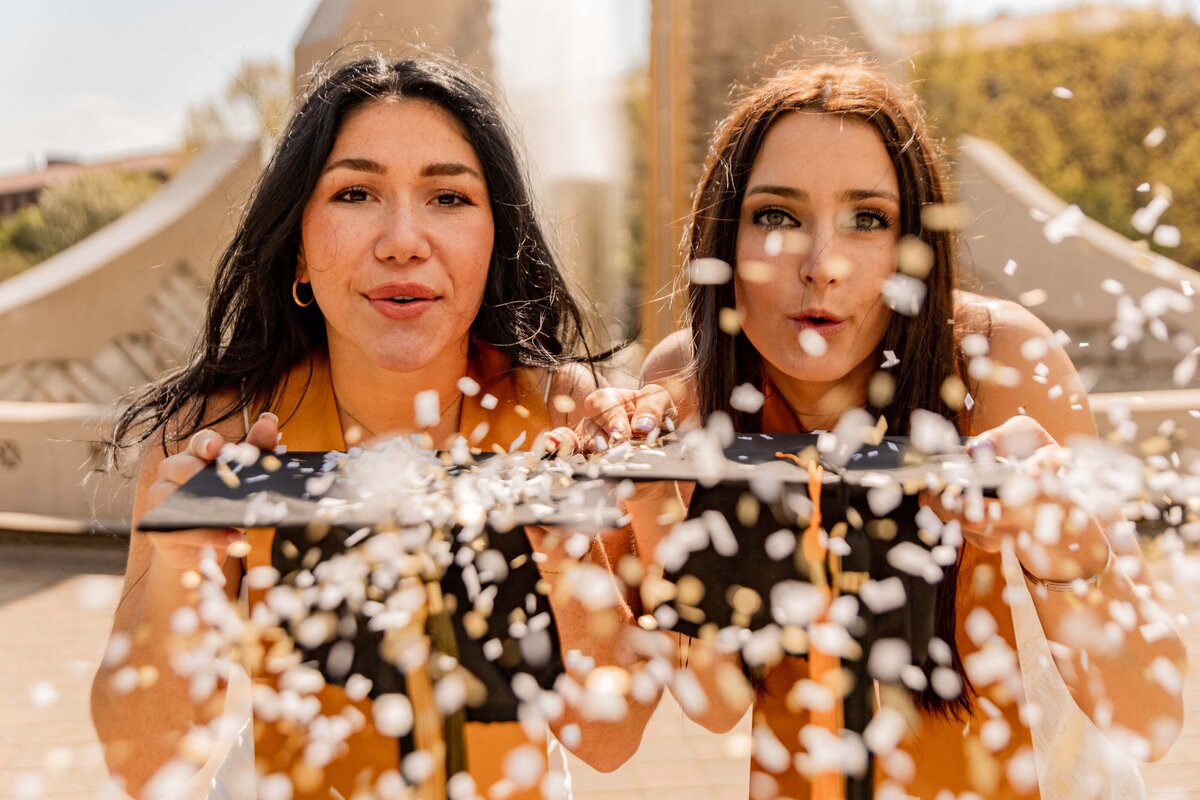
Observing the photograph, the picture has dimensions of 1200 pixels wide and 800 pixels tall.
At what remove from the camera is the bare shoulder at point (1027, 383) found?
5.77 feet

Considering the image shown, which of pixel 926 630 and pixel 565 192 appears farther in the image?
pixel 565 192

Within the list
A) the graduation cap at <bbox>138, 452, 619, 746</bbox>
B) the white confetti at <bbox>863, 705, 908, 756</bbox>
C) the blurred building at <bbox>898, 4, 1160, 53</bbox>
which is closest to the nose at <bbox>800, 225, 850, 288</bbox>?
the graduation cap at <bbox>138, 452, 619, 746</bbox>

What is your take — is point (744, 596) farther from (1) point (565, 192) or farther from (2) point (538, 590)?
(1) point (565, 192)

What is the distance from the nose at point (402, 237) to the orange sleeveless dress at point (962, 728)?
0.89 metres

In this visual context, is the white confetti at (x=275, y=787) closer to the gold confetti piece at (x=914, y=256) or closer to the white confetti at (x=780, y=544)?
the white confetti at (x=780, y=544)

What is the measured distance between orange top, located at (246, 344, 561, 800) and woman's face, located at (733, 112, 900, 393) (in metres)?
0.48

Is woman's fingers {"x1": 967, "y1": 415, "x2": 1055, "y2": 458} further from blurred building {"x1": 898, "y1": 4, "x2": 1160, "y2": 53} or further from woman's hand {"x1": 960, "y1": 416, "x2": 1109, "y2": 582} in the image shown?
blurred building {"x1": 898, "y1": 4, "x2": 1160, "y2": 53}

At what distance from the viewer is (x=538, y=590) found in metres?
1.37

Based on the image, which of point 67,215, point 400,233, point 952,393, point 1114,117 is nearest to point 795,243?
point 952,393

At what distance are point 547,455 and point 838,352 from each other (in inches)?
19.4

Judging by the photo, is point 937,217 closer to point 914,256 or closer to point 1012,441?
point 914,256

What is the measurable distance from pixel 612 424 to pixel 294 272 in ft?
2.37

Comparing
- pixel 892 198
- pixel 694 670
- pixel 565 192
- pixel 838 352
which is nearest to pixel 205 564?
pixel 694 670

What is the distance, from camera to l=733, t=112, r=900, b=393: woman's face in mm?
1563
